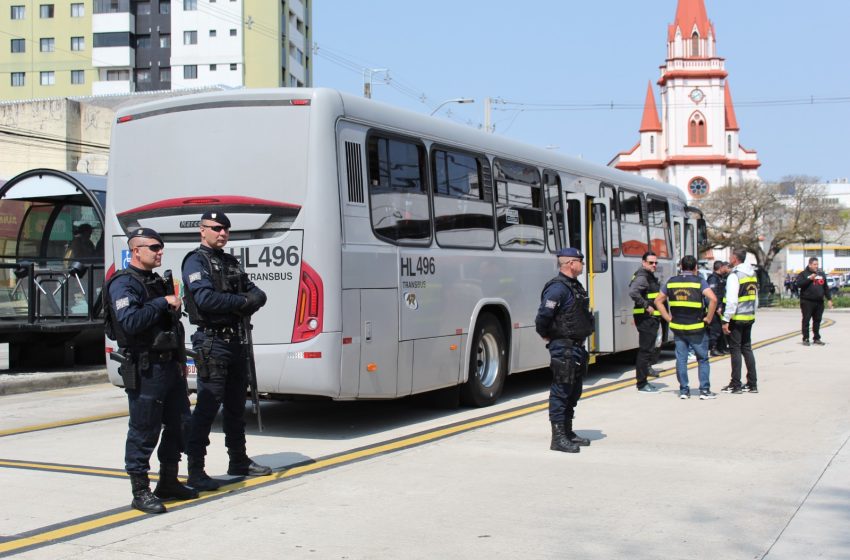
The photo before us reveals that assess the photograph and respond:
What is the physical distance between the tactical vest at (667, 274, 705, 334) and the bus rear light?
550 centimetres

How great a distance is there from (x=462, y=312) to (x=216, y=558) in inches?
228

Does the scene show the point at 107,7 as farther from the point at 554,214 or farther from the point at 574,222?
the point at 554,214

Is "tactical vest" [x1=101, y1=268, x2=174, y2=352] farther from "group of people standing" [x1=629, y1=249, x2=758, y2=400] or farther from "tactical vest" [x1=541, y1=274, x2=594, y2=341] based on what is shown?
"group of people standing" [x1=629, y1=249, x2=758, y2=400]

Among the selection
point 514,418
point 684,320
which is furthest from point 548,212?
point 514,418

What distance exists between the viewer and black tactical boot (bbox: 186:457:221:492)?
6891 mm

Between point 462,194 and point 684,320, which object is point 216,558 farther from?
point 684,320

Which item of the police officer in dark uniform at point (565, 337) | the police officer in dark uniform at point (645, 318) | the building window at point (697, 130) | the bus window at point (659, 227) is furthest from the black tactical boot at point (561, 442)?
the building window at point (697, 130)

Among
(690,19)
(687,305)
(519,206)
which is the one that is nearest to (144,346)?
(519,206)

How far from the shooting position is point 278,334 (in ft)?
29.3

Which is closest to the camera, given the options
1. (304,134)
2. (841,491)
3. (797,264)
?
(841,491)

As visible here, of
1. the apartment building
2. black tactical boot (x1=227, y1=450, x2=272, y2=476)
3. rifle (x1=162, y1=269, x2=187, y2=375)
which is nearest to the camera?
rifle (x1=162, y1=269, x2=187, y2=375)

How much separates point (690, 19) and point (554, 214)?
108 m

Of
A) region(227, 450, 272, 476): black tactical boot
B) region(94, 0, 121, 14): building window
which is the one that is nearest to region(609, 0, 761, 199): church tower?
region(94, 0, 121, 14): building window

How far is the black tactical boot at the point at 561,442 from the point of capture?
28.0ft
